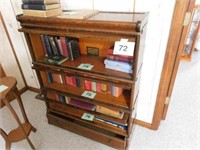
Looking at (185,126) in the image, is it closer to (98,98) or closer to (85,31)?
(98,98)

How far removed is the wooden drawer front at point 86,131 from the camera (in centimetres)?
140

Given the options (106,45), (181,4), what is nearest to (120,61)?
(106,45)

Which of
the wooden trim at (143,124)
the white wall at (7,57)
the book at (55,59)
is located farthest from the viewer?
the white wall at (7,57)

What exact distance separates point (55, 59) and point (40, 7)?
0.42 meters

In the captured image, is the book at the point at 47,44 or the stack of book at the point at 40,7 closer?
the stack of book at the point at 40,7

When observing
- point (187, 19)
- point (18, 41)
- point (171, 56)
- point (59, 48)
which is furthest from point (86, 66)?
point (18, 41)

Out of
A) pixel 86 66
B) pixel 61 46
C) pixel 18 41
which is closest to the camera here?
pixel 86 66

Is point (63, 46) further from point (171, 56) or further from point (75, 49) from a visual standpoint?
point (171, 56)

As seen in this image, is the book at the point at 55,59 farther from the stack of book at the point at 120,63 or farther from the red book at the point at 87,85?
the stack of book at the point at 120,63

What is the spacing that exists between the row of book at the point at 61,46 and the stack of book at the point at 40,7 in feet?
0.68

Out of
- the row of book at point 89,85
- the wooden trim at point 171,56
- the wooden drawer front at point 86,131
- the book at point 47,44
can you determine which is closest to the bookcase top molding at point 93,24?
the book at point 47,44

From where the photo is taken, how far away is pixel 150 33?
1.20 metres

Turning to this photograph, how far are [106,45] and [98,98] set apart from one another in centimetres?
47

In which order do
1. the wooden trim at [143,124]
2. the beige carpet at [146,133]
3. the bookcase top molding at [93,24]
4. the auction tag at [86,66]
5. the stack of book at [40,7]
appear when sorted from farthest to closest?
1. the wooden trim at [143,124]
2. the beige carpet at [146,133]
3. the auction tag at [86,66]
4. the stack of book at [40,7]
5. the bookcase top molding at [93,24]
